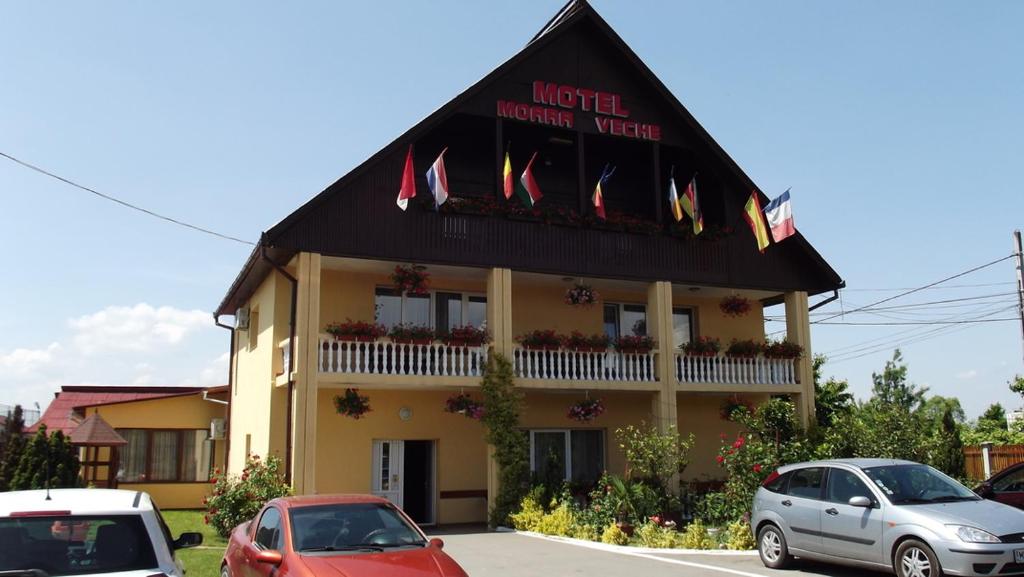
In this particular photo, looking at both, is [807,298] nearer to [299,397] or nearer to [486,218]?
[486,218]

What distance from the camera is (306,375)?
17.0 m

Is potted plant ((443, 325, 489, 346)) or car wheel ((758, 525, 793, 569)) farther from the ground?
potted plant ((443, 325, 489, 346))

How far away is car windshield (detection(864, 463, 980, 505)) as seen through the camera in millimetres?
10484

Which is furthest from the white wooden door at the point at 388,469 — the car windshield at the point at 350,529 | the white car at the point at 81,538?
the white car at the point at 81,538

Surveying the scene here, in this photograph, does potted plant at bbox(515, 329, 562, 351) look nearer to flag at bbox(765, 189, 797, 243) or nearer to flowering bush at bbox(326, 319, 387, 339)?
flowering bush at bbox(326, 319, 387, 339)

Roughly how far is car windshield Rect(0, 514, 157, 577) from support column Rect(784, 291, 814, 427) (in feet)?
62.1

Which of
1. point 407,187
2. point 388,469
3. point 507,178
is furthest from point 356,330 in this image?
point 507,178

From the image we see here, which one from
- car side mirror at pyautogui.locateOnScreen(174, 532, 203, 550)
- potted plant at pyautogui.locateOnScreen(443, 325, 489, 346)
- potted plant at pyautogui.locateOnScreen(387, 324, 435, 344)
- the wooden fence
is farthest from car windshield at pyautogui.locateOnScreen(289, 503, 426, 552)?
the wooden fence

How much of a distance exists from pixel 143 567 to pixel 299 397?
443 inches

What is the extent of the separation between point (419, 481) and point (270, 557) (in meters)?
13.1

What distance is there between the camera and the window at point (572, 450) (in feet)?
70.6

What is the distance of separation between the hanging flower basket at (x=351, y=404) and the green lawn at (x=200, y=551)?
3.60 metres

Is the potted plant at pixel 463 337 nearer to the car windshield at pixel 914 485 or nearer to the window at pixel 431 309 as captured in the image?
the window at pixel 431 309

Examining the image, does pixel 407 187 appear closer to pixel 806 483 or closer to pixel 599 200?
pixel 599 200
